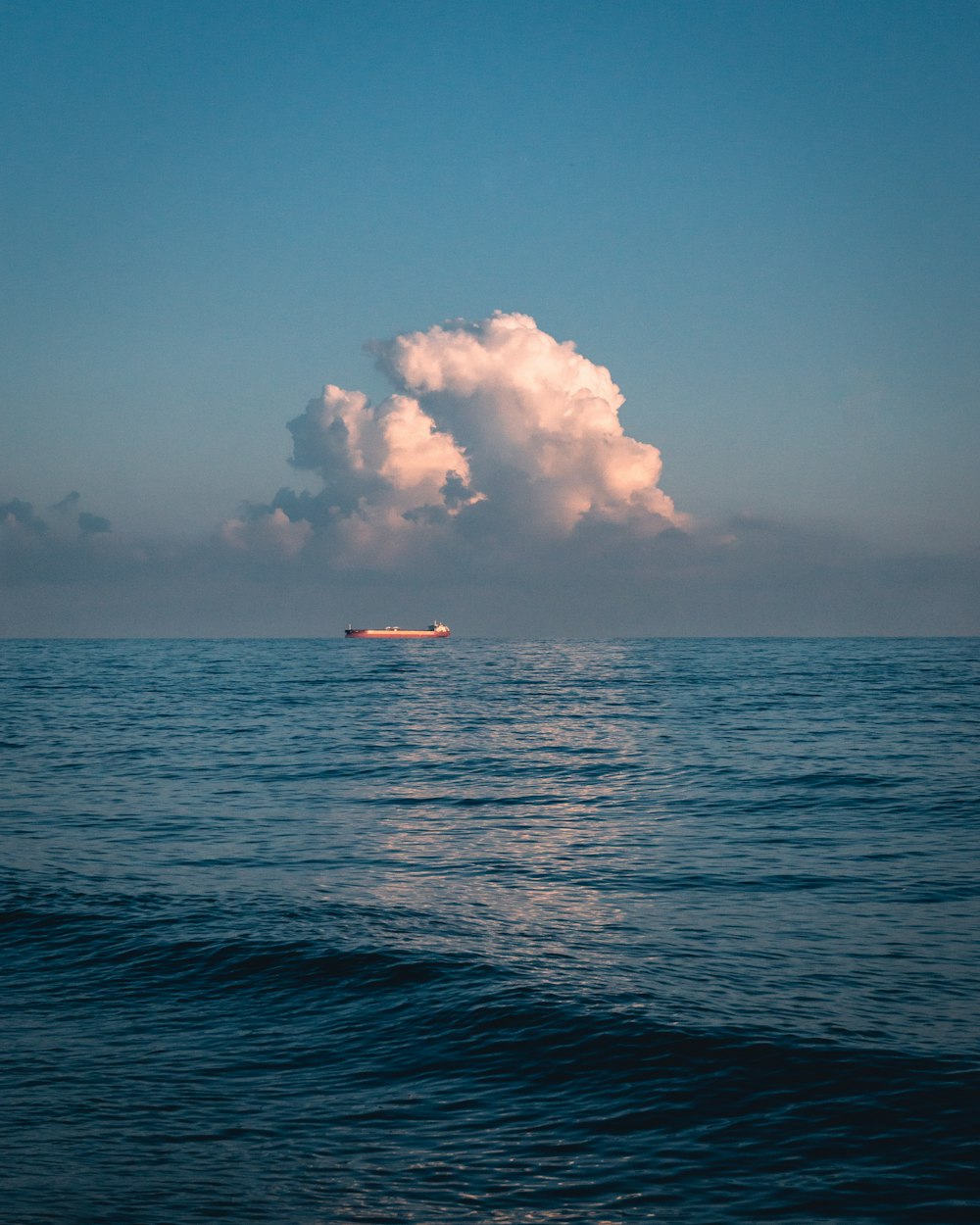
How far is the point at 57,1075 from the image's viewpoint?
938cm

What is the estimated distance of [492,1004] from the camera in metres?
11.2

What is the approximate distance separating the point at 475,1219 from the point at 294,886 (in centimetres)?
1017

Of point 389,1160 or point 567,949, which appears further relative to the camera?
point 567,949

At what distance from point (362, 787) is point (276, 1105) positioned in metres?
20.5

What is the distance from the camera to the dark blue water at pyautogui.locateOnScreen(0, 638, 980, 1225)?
7.68 meters

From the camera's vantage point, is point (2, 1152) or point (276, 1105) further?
point (276, 1105)

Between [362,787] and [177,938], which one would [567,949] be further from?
[362,787]

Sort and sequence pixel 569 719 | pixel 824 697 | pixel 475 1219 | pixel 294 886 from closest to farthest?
pixel 475 1219 < pixel 294 886 < pixel 569 719 < pixel 824 697

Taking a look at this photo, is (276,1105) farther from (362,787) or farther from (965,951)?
(362,787)

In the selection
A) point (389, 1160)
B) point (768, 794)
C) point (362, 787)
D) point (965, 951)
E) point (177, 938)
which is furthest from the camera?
point (362, 787)

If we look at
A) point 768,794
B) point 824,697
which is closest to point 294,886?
point 768,794

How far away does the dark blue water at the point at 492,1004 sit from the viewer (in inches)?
302

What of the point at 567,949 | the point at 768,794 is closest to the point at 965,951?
the point at 567,949

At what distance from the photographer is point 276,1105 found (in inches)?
349
